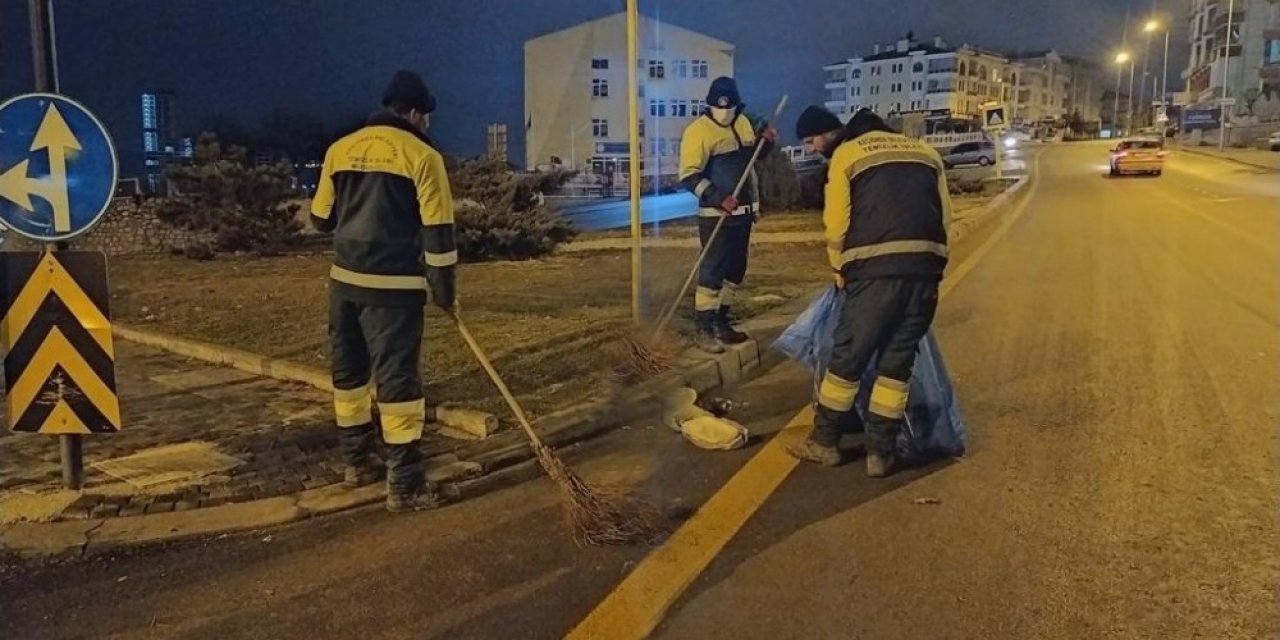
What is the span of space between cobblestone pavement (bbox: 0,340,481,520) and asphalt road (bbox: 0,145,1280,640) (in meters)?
0.51

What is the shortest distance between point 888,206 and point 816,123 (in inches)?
27.3

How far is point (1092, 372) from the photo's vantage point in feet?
22.4

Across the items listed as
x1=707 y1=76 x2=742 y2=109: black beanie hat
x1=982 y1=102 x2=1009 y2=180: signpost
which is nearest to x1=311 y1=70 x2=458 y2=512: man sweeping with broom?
x1=707 y1=76 x2=742 y2=109: black beanie hat

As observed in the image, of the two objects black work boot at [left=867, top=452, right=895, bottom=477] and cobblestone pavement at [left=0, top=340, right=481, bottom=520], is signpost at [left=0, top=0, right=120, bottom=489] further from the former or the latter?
black work boot at [left=867, top=452, right=895, bottom=477]

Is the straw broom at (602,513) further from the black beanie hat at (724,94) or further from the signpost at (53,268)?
the black beanie hat at (724,94)

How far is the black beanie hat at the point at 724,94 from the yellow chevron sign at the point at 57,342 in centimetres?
402

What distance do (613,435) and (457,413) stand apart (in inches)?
35.1

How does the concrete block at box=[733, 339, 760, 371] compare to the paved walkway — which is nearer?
the concrete block at box=[733, 339, 760, 371]

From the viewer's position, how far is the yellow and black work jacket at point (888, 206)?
15.3 feet

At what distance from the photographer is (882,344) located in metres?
4.80

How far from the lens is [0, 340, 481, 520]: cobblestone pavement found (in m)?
4.53

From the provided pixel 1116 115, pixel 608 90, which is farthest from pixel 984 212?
pixel 1116 115

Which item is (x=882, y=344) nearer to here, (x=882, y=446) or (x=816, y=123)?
(x=882, y=446)

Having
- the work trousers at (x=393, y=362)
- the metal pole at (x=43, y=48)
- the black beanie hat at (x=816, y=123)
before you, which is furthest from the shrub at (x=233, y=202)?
the black beanie hat at (x=816, y=123)
